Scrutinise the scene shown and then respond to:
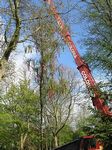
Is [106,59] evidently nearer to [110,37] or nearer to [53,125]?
[110,37]

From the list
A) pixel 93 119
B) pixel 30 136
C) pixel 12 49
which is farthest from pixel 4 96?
pixel 12 49

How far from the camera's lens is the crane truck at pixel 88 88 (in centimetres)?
1915

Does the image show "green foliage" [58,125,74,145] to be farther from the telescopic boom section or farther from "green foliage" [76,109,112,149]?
"green foliage" [76,109,112,149]

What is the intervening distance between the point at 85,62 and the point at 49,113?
15.4 metres

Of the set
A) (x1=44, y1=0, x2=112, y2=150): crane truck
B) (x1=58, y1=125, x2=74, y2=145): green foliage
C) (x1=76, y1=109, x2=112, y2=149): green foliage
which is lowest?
(x1=76, y1=109, x2=112, y2=149): green foliage

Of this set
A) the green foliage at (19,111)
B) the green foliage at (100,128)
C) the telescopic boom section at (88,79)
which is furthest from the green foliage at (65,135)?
the green foliage at (100,128)

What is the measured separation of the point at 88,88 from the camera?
25031 millimetres

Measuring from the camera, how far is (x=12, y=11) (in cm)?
1538

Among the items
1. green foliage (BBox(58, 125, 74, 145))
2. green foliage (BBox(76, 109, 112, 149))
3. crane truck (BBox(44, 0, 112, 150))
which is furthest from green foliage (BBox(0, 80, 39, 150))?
green foliage (BBox(76, 109, 112, 149))

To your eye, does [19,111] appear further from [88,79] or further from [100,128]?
[100,128]

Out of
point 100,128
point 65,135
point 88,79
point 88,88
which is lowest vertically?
point 100,128

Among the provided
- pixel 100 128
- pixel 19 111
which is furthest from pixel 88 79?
pixel 19 111

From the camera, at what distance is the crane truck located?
19.1m

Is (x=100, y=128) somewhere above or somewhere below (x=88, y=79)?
below
